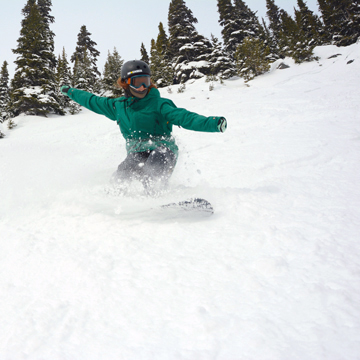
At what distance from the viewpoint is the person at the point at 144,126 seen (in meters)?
2.97

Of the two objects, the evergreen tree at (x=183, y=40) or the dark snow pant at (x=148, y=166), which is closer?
the dark snow pant at (x=148, y=166)

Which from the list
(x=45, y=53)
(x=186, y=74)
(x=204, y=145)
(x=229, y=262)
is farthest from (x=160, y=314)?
(x=186, y=74)

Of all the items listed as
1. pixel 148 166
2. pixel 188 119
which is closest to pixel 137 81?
pixel 188 119

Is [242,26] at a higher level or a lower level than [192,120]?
higher

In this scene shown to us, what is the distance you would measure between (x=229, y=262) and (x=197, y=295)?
0.39 meters

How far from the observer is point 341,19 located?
29984 mm

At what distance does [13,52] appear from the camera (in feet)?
50.7

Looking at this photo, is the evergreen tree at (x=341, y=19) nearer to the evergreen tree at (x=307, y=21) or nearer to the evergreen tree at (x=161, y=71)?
the evergreen tree at (x=307, y=21)

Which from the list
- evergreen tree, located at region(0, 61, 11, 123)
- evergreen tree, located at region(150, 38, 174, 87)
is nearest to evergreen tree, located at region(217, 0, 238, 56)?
evergreen tree, located at region(150, 38, 174, 87)

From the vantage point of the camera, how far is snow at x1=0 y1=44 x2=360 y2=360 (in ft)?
3.42

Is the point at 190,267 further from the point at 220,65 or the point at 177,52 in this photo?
the point at 177,52

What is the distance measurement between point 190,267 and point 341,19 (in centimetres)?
4075

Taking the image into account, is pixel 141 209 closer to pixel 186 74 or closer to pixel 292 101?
pixel 292 101

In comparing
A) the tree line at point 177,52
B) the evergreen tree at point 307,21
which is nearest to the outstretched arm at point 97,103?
the tree line at point 177,52
